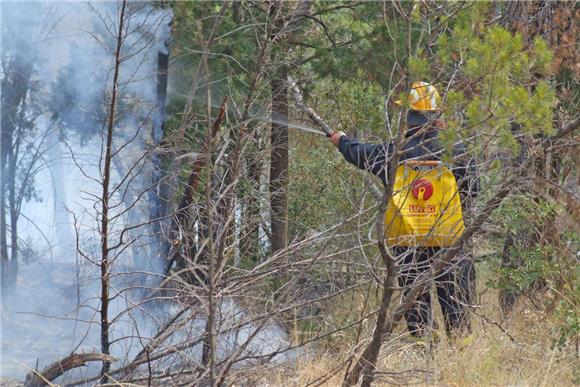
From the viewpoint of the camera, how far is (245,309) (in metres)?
5.03

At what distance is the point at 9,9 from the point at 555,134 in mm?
3911

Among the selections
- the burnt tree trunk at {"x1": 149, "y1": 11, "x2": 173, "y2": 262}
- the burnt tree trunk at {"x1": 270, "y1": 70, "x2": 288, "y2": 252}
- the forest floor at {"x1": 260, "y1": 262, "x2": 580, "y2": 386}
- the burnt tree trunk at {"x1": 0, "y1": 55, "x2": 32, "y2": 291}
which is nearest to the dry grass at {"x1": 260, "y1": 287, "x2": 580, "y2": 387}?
the forest floor at {"x1": 260, "y1": 262, "x2": 580, "y2": 386}

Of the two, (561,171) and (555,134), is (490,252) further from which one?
(555,134)

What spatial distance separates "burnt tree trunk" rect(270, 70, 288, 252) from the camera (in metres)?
7.19

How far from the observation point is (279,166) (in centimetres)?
799

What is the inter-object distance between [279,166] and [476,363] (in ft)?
10.3

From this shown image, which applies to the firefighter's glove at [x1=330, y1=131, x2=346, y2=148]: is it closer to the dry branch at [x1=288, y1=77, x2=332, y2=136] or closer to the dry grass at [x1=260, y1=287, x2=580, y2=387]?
the dry branch at [x1=288, y1=77, x2=332, y2=136]

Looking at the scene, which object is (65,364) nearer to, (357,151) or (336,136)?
(357,151)

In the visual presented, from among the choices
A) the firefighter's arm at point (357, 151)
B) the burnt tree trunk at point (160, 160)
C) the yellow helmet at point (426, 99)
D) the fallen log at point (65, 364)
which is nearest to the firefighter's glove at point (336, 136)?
the firefighter's arm at point (357, 151)

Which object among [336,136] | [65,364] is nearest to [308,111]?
[336,136]

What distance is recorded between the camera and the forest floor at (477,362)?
5152mm

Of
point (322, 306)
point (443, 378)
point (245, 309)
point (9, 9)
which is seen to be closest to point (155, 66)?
point (9, 9)

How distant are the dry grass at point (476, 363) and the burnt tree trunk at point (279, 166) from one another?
63.7 inches

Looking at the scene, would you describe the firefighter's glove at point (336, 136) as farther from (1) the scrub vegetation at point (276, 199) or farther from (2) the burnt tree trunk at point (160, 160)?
(2) the burnt tree trunk at point (160, 160)
